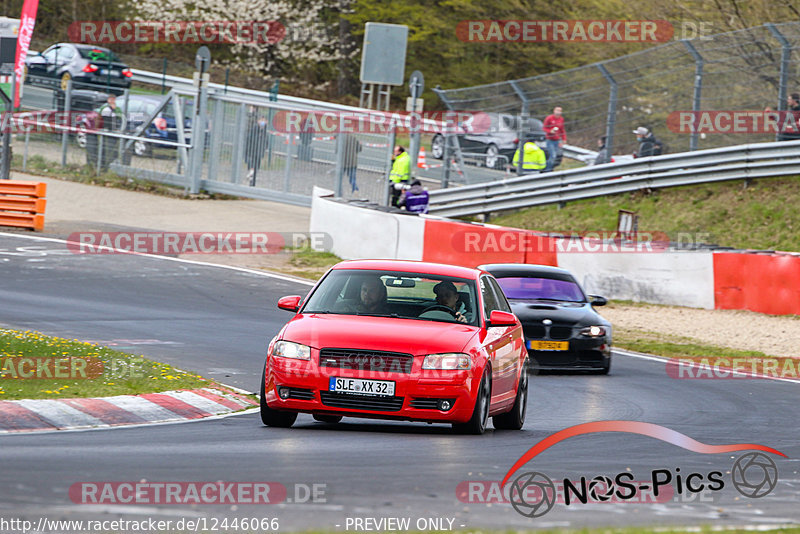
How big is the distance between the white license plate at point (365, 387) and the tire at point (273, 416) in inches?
25.2

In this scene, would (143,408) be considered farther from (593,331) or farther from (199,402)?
(593,331)

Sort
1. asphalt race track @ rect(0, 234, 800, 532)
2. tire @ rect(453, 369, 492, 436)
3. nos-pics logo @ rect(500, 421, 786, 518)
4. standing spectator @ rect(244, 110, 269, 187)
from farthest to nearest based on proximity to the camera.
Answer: standing spectator @ rect(244, 110, 269, 187)
tire @ rect(453, 369, 492, 436)
nos-pics logo @ rect(500, 421, 786, 518)
asphalt race track @ rect(0, 234, 800, 532)

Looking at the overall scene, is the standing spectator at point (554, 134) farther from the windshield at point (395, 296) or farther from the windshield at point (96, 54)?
the windshield at point (96, 54)

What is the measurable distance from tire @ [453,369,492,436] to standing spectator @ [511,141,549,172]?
786 inches

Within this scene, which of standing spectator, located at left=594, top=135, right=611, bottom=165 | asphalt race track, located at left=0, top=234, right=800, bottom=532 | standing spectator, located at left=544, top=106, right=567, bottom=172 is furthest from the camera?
Answer: standing spectator, located at left=594, top=135, right=611, bottom=165

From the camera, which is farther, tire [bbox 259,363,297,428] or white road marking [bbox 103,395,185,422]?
white road marking [bbox 103,395,185,422]

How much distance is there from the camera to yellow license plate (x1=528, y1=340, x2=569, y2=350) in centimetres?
1524

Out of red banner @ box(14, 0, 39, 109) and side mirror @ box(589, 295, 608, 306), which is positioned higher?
red banner @ box(14, 0, 39, 109)

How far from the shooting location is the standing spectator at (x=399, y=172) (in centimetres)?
2880

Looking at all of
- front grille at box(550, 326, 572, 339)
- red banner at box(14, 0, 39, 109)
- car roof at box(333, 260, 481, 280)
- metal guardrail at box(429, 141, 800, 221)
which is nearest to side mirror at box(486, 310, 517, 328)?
car roof at box(333, 260, 481, 280)

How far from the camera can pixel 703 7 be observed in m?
33.2

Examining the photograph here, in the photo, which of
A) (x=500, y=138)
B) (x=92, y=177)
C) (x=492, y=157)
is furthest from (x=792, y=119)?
(x=92, y=177)

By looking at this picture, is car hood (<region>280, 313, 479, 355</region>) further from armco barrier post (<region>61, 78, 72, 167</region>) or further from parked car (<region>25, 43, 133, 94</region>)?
parked car (<region>25, 43, 133, 94</region>)

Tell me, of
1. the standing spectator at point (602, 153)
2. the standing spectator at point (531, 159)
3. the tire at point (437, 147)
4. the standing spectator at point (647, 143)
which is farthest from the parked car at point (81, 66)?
the standing spectator at point (647, 143)
